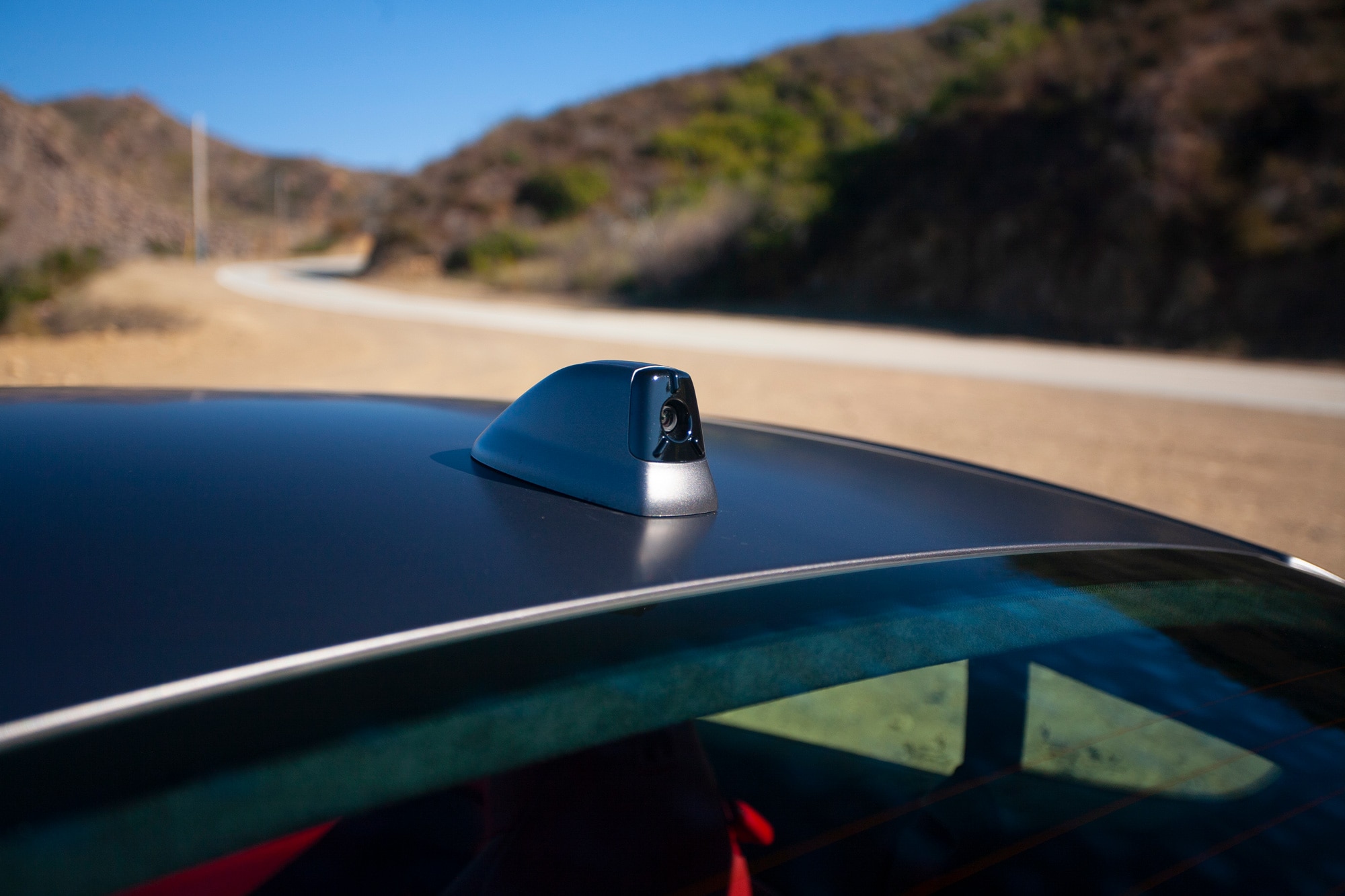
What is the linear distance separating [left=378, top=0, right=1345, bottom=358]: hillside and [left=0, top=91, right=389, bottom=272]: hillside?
1318cm

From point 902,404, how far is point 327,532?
8798 mm

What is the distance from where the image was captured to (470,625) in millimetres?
763

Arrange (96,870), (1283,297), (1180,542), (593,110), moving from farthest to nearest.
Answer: (593,110) → (1283,297) → (1180,542) → (96,870)

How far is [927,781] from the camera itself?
1389mm

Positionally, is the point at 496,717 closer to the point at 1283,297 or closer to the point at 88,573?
the point at 88,573

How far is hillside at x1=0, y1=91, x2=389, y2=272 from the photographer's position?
14.9m

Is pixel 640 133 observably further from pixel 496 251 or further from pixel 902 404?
pixel 902 404

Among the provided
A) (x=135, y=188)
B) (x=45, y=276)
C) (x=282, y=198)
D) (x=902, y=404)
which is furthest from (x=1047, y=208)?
(x=282, y=198)

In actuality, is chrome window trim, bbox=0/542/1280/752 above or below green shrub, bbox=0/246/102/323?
below

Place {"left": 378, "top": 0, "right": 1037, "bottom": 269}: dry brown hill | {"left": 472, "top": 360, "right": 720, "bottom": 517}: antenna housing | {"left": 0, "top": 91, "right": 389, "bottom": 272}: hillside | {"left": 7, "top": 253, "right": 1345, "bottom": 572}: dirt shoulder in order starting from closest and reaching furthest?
{"left": 472, "top": 360, "right": 720, "bottom": 517}: antenna housing, {"left": 7, "top": 253, "right": 1345, "bottom": 572}: dirt shoulder, {"left": 0, "top": 91, "right": 389, "bottom": 272}: hillside, {"left": 378, "top": 0, "right": 1037, "bottom": 269}: dry brown hill

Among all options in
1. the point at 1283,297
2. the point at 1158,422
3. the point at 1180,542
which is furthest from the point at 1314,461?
the point at 1283,297

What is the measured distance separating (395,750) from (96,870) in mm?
190

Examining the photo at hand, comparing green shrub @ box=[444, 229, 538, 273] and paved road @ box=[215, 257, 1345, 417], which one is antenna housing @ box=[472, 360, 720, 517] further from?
green shrub @ box=[444, 229, 538, 273]

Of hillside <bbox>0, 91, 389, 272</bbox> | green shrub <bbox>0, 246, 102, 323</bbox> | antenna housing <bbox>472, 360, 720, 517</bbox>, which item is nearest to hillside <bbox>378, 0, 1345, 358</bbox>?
hillside <bbox>0, 91, 389, 272</bbox>
